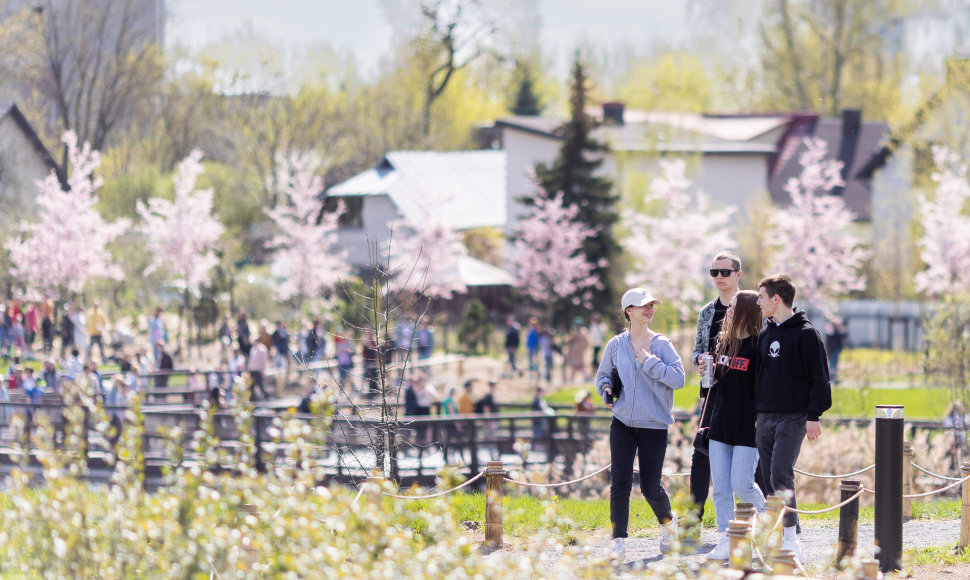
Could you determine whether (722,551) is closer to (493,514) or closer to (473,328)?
(493,514)

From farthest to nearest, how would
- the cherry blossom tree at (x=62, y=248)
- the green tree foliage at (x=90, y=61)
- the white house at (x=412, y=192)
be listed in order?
1. the white house at (x=412, y=192)
2. the green tree foliage at (x=90, y=61)
3. the cherry blossom tree at (x=62, y=248)

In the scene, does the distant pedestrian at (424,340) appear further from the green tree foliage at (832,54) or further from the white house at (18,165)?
the green tree foliage at (832,54)

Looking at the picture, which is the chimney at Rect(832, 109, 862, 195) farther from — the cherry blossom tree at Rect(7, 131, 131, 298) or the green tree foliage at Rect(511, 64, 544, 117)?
the cherry blossom tree at Rect(7, 131, 131, 298)

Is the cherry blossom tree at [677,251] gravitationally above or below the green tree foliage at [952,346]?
above

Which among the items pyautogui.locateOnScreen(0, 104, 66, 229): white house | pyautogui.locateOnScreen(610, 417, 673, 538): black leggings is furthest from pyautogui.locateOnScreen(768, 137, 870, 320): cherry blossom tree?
pyautogui.locateOnScreen(610, 417, 673, 538): black leggings

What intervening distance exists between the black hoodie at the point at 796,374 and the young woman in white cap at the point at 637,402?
1.80 ft

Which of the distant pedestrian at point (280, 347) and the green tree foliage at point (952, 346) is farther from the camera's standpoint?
the distant pedestrian at point (280, 347)

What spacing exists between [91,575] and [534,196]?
36.7 m

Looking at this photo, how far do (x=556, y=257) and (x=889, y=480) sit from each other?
3196cm

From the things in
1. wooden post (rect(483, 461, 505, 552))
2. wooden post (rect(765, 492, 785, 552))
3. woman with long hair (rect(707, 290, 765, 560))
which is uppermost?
woman with long hair (rect(707, 290, 765, 560))

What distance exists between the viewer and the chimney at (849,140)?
52.2m

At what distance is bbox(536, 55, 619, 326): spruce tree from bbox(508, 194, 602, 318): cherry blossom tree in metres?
0.29

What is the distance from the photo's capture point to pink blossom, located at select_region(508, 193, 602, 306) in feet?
128

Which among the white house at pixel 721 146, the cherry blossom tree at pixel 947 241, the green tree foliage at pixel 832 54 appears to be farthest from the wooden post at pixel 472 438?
the green tree foliage at pixel 832 54
